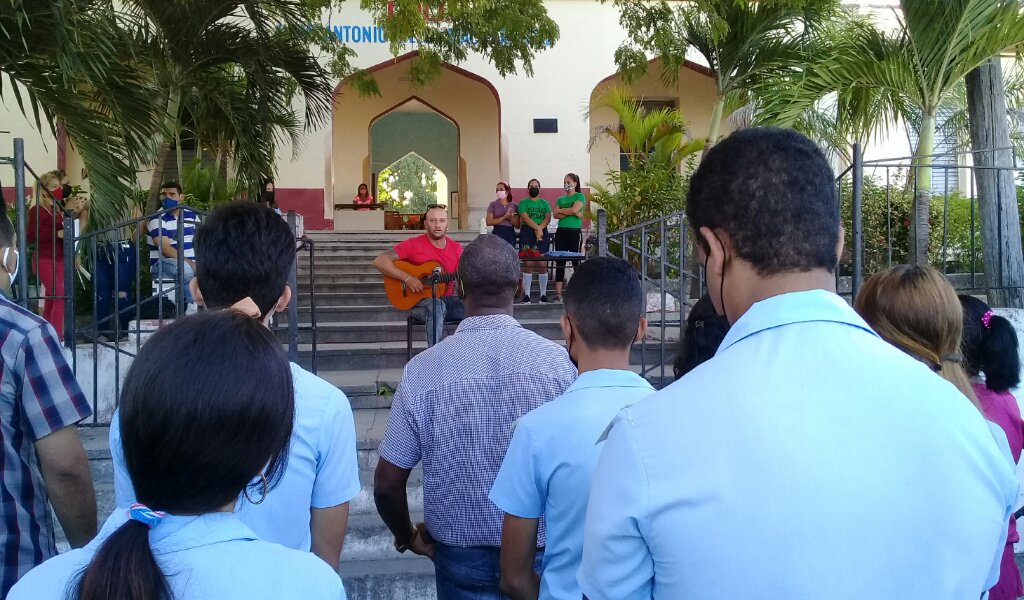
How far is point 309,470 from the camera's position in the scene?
2.05 meters

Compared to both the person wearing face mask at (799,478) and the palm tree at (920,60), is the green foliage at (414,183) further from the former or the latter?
the person wearing face mask at (799,478)

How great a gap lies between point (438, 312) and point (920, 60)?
187 inches

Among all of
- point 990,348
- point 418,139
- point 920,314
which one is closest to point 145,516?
point 920,314

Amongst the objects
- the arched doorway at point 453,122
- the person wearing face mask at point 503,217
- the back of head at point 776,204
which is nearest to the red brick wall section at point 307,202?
the arched doorway at point 453,122

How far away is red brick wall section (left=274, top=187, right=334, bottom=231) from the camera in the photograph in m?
15.8

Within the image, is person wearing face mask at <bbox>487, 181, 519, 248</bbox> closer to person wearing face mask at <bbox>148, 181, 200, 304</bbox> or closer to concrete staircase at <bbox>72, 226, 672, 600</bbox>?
concrete staircase at <bbox>72, 226, 672, 600</bbox>

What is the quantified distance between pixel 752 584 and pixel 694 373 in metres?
0.28

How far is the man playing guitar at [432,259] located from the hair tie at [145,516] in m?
→ 4.98

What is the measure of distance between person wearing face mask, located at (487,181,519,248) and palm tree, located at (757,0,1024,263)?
4.36 meters

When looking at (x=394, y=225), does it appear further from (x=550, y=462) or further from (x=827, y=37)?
(x=550, y=462)

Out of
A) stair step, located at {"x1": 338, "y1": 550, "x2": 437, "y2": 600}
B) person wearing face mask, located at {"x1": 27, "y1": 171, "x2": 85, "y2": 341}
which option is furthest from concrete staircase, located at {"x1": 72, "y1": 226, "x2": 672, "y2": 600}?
person wearing face mask, located at {"x1": 27, "y1": 171, "x2": 85, "y2": 341}

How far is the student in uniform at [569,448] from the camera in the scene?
2.12 meters

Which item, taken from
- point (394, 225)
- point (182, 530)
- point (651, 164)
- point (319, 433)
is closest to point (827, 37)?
point (651, 164)

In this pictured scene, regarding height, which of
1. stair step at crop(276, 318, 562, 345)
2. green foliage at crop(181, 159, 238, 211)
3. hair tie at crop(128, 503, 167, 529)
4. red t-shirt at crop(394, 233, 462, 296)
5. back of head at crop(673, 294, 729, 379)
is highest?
green foliage at crop(181, 159, 238, 211)
